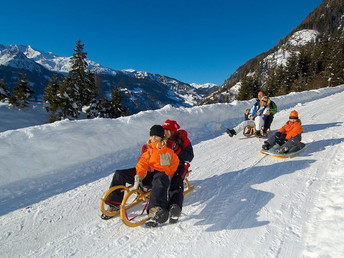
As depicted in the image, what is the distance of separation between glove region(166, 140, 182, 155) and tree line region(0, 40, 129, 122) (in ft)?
71.0

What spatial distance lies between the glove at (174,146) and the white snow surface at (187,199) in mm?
931

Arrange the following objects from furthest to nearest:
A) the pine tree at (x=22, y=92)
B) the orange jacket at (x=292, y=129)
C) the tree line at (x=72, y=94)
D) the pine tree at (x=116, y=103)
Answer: the pine tree at (x=116, y=103)
the pine tree at (x=22, y=92)
the tree line at (x=72, y=94)
the orange jacket at (x=292, y=129)

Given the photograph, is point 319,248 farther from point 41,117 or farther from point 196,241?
point 41,117

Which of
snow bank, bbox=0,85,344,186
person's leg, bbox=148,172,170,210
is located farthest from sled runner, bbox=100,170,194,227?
snow bank, bbox=0,85,344,186

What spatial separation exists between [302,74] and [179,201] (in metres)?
48.8

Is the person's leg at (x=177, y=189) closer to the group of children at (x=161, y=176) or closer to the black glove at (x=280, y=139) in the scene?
the group of children at (x=161, y=176)

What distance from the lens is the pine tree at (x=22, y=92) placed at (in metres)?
23.5

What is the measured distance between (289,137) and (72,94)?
23.0 m

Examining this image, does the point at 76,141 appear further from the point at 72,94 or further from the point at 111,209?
the point at 72,94

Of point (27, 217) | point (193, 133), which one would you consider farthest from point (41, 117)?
point (27, 217)

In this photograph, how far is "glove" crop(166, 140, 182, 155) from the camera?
316 cm

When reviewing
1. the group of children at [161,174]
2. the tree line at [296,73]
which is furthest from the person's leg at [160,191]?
the tree line at [296,73]

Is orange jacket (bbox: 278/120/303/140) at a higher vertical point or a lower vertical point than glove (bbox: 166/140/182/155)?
lower

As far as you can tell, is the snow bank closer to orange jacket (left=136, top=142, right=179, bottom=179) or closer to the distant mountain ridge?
orange jacket (left=136, top=142, right=179, bottom=179)
